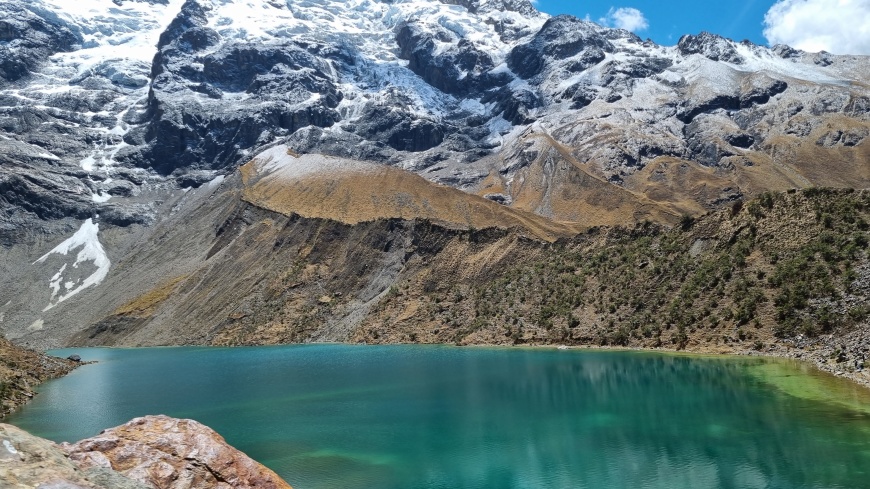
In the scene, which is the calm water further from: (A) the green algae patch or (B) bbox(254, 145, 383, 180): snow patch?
(B) bbox(254, 145, 383, 180): snow patch

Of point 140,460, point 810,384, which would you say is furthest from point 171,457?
point 810,384

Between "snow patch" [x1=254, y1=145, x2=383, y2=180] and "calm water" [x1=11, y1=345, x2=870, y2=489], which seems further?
"snow patch" [x1=254, y1=145, x2=383, y2=180]

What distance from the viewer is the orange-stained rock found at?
13.5 meters

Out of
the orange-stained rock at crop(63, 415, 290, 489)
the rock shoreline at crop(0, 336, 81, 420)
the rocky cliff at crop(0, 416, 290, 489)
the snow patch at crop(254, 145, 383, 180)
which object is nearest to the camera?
the rocky cliff at crop(0, 416, 290, 489)

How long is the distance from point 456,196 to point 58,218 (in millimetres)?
115706

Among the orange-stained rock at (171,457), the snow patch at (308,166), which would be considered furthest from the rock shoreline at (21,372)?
the snow patch at (308,166)

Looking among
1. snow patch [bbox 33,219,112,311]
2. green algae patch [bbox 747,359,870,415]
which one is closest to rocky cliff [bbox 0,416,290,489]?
green algae patch [bbox 747,359,870,415]

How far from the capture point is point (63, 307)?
135125mm

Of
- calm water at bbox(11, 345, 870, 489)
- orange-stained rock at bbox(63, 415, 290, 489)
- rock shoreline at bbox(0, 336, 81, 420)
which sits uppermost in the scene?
orange-stained rock at bbox(63, 415, 290, 489)

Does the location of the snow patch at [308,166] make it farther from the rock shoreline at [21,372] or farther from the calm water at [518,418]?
the calm water at [518,418]

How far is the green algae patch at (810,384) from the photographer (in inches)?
1233

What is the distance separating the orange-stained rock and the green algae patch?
2699 cm

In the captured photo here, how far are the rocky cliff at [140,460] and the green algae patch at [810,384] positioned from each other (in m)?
27.2

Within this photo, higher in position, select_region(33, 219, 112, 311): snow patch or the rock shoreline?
select_region(33, 219, 112, 311): snow patch
